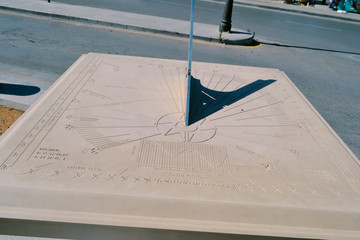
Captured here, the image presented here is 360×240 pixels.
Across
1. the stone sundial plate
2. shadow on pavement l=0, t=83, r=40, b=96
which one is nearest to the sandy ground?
shadow on pavement l=0, t=83, r=40, b=96

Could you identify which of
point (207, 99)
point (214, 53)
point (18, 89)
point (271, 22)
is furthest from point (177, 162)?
point (271, 22)

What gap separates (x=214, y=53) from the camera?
24.7 ft

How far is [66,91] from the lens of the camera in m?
2.86

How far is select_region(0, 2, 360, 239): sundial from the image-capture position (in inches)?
69.6

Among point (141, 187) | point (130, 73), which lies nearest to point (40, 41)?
point (130, 73)

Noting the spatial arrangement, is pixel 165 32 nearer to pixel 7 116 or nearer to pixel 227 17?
pixel 227 17

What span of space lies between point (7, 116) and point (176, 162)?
9.76 ft

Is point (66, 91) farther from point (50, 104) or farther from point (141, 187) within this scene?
point (141, 187)

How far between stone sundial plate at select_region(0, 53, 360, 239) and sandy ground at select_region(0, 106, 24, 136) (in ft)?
4.50

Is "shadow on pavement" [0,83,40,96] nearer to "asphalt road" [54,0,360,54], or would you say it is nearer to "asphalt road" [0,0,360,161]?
"asphalt road" [0,0,360,161]

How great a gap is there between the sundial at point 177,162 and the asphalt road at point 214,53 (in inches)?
94.9

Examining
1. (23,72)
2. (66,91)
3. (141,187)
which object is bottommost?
(23,72)

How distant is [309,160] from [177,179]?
105cm

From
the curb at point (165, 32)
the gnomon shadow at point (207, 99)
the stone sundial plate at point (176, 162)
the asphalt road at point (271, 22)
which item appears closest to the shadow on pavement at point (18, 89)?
the stone sundial plate at point (176, 162)
